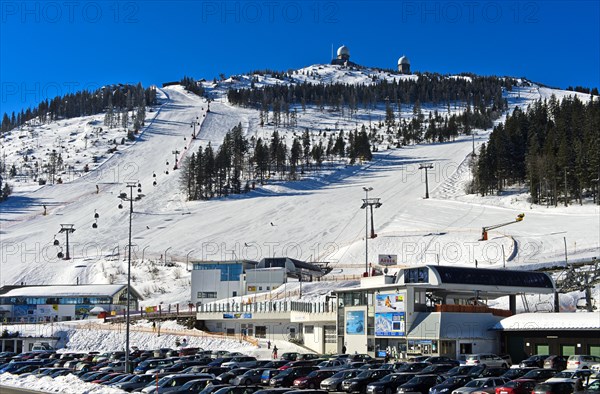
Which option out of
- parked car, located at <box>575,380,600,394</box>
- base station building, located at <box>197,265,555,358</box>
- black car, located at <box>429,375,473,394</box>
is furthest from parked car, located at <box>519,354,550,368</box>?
parked car, located at <box>575,380,600,394</box>

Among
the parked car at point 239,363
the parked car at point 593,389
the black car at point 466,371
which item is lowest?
the parked car at point 239,363

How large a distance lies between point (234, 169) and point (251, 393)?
409ft

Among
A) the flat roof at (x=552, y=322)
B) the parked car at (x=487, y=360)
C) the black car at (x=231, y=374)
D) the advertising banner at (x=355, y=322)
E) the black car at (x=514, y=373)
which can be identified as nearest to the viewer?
the black car at (x=514, y=373)

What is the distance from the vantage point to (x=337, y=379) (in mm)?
33875

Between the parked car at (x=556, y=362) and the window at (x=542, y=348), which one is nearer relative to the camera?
the parked car at (x=556, y=362)

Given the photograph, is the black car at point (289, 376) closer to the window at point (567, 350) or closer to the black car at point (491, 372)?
the black car at point (491, 372)

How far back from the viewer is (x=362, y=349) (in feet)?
167

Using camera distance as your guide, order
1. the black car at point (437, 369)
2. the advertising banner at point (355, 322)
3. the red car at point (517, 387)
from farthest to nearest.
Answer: the advertising banner at point (355, 322) → the black car at point (437, 369) → the red car at point (517, 387)

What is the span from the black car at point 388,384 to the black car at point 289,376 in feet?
17.7

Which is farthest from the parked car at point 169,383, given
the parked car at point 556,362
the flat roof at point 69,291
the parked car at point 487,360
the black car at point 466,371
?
the flat roof at point 69,291

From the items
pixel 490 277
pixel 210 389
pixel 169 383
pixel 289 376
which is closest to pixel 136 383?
pixel 169 383

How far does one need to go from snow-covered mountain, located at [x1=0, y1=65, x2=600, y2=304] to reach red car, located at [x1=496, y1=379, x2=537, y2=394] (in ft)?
152

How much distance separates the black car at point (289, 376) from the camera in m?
35.2

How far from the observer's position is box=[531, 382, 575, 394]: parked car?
26773 mm
